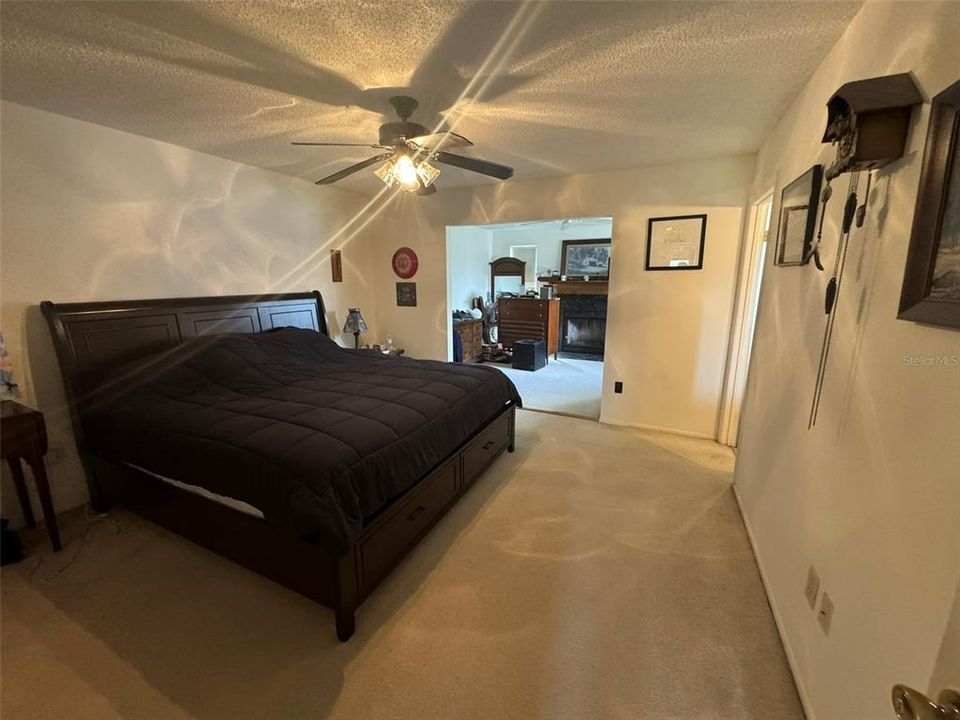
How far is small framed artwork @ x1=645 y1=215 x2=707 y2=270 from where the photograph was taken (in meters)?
3.26

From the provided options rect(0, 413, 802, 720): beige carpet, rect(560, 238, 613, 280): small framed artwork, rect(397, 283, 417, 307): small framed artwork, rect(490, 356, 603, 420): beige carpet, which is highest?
rect(560, 238, 613, 280): small framed artwork

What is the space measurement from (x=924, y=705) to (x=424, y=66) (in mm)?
2329

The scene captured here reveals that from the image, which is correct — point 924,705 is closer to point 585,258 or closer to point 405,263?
point 405,263

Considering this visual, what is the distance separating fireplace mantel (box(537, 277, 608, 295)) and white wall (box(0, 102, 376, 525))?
4310 mm

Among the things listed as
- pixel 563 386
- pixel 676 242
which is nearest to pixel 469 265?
pixel 563 386

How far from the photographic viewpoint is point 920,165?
94cm

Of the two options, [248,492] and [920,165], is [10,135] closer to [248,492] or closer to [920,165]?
[248,492]

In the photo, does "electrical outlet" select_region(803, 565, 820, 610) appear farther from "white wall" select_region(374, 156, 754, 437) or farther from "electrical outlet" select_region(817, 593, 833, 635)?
"white wall" select_region(374, 156, 754, 437)

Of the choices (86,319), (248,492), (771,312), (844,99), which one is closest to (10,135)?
(86,319)

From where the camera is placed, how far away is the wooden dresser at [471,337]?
5.98m

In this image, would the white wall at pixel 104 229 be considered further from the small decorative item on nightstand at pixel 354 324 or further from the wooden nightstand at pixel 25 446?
the small decorative item on nightstand at pixel 354 324

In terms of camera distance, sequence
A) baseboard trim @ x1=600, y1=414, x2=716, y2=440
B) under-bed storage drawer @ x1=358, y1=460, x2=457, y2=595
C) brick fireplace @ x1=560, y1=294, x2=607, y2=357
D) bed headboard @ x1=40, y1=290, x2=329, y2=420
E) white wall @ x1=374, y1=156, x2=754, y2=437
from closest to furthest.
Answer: under-bed storage drawer @ x1=358, y1=460, x2=457, y2=595 → bed headboard @ x1=40, y1=290, x2=329, y2=420 → white wall @ x1=374, y1=156, x2=754, y2=437 → baseboard trim @ x1=600, y1=414, x2=716, y2=440 → brick fireplace @ x1=560, y1=294, x2=607, y2=357

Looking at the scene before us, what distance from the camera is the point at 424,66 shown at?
1.79 metres

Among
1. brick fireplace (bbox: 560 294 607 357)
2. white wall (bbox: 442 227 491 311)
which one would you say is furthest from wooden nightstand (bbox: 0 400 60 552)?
brick fireplace (bbox: 560 294 607 357)
